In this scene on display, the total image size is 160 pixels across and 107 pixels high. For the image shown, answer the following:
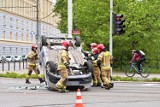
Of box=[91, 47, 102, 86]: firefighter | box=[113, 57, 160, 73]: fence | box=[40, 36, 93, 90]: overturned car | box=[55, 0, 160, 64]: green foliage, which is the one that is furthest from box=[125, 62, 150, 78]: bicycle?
box=[40, 36, 93, 90]: overturned car

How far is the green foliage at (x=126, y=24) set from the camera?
30.5m

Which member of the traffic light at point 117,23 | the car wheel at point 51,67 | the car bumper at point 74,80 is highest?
the traffic light at point 117,23

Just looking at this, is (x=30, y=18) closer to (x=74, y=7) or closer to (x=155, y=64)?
(x=74, y=7)

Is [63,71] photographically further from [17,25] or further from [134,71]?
[17,25]

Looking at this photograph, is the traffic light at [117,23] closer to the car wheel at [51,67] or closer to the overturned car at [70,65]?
the overturned car at [70,65]

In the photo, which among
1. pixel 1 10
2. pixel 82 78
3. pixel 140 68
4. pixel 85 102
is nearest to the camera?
pixel 85 102

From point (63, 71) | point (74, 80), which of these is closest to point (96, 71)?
point (74, 80)

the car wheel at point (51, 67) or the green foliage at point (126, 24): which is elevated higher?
the green foliage at point (126, 24)

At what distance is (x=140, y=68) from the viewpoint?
25.8 m

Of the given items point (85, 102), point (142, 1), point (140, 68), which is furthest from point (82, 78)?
point (142, 1)

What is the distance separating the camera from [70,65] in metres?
17.3

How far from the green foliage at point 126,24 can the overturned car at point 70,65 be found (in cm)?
1207

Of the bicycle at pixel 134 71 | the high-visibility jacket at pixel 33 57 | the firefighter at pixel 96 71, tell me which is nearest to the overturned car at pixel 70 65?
the firefighter at pixel 96 71

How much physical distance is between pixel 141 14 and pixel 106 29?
9.76 ft
